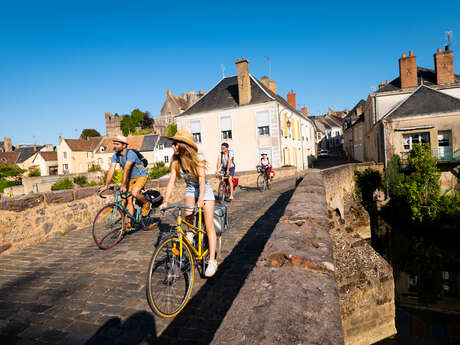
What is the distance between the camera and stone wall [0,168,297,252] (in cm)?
501

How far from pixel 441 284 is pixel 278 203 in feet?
31.5

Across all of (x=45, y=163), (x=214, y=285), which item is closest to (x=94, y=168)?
(x=45, y=163)

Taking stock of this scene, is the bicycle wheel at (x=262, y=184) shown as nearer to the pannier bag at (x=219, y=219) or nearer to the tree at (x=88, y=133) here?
the pannier bag at (x=219, y=219)

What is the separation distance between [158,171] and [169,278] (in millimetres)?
41306

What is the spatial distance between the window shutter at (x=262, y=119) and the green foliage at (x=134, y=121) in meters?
47.2

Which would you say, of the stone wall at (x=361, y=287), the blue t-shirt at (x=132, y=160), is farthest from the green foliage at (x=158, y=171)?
the stone wall at (x=361, y=287)

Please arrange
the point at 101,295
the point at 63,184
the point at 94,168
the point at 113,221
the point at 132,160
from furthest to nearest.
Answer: the point at 94,168 < the point at 63,184 < the point at 132,160 < the point at 113,221 < the point at 101,295

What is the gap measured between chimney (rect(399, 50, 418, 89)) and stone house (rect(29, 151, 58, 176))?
193 ft

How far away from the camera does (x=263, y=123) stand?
24484 mm

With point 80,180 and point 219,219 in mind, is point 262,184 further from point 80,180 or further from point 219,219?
point 80,180

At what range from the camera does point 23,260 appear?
463cm

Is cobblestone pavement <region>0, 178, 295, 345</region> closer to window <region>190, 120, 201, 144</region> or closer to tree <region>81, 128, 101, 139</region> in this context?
window <region>190, 120, 201, 144</region>

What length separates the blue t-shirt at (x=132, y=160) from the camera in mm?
5340

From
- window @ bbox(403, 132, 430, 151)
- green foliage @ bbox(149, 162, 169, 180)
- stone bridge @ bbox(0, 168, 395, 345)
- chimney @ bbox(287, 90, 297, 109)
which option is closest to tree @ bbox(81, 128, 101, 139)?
green foliage @ bbox(149, 162, 169, 180)
